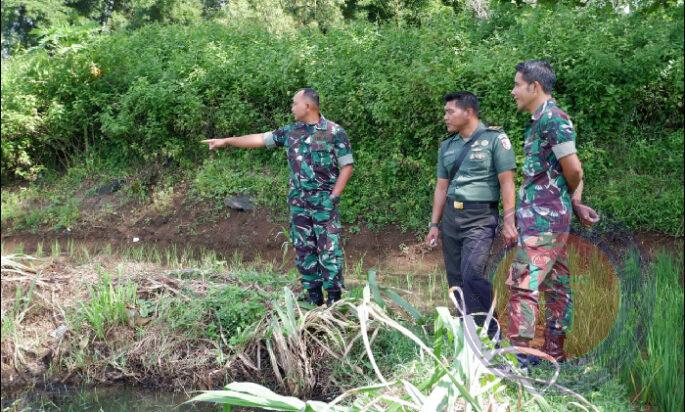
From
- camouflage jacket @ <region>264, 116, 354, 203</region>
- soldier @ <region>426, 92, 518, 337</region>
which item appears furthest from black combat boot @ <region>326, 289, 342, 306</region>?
soldier @ <region>426, 92, 518, 337</region>

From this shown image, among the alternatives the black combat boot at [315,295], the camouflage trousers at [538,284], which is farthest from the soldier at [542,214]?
the black combat boot at [315,295]

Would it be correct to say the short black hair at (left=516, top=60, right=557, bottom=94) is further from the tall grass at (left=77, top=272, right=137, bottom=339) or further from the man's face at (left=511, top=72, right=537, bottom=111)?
the tall grass at (left=77, top=272, right=137, bottom=339)

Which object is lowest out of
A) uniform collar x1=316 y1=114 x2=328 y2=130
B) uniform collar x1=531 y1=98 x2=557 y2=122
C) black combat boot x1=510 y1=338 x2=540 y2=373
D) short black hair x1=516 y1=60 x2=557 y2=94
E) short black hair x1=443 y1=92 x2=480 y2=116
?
black combat boot x1=510 y1=338 x2=540 y2=373

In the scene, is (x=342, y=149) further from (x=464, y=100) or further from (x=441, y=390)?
(x=441, y=390)

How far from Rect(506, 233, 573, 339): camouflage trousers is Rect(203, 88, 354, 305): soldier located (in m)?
1.39

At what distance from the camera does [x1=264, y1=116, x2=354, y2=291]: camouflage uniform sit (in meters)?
4.47

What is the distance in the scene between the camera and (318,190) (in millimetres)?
4492

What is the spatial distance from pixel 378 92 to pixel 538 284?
14.4 ft

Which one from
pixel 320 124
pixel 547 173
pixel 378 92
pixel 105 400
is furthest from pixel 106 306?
pixel 378 92

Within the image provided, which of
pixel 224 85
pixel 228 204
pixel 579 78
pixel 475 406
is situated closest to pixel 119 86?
pixel 224 85

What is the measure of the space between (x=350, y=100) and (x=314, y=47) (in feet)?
3.94

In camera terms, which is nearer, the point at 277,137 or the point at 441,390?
the point at 441,390

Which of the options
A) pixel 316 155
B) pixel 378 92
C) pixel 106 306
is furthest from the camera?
pixel 378 92

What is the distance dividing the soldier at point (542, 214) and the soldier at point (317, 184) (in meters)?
1.37
